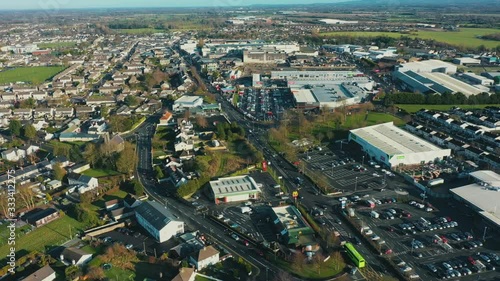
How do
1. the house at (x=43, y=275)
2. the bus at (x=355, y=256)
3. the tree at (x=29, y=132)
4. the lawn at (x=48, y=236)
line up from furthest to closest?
the tree at (x=29, y=132) < the lawn at (x=48, y=236) < the bus at (x=355, y=256) < the house at (x=43, y=275)

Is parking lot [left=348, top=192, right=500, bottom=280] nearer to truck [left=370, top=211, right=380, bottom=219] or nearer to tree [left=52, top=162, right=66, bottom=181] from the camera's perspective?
truck [left=370, top=211, right=380, bottom=219]

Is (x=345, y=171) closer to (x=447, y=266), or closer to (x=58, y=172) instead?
(x=447, y=266)

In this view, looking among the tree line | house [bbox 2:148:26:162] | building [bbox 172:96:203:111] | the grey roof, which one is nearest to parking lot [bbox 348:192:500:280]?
the grey roof

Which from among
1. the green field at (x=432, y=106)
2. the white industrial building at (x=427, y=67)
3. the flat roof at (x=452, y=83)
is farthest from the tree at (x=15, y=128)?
the white industrial building at (x=427, y=67)

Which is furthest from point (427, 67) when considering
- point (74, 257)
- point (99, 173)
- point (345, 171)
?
point (74, 257)

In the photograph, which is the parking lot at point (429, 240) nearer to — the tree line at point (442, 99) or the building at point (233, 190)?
the building at point (233, 190)

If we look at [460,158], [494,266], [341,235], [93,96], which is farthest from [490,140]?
[93,96]
